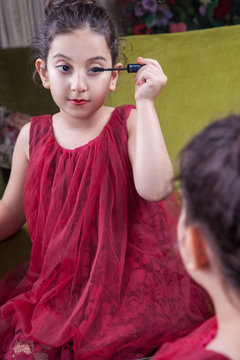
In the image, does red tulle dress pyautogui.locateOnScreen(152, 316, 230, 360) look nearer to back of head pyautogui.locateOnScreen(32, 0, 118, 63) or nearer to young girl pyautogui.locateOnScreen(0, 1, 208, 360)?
young girl pyautogui.locateOnScreen(0, 1, 208, 360)

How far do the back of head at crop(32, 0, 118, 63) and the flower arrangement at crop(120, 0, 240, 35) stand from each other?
54.6 inches

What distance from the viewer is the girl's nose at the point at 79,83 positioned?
3.21ft

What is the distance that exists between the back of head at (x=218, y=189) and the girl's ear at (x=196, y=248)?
1 centimetres

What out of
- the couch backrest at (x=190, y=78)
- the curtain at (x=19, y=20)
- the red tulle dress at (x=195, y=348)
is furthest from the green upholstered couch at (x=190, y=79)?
the red tulle dress at (x=195, y=348)

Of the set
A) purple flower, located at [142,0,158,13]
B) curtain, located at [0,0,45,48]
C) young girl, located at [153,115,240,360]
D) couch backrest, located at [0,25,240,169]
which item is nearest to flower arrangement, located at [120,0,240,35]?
purple flower, located at [142,0,158,13]

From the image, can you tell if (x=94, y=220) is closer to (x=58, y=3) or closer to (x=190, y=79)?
(x=58, y=3)

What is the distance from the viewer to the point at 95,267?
101cm

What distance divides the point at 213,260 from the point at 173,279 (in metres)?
0.47

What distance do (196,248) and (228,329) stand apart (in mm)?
118

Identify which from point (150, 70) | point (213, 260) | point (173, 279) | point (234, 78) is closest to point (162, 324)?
point (173, 279)

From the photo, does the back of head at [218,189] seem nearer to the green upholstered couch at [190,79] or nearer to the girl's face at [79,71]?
the girl's face at [79,71]

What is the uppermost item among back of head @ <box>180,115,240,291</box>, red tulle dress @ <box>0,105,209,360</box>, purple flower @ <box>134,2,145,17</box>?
purple flower @ <box>134,2,145,17</box>

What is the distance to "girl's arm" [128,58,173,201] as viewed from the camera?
0.96 metres

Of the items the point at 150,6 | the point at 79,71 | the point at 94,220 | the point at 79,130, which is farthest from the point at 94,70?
the point at 150,6
